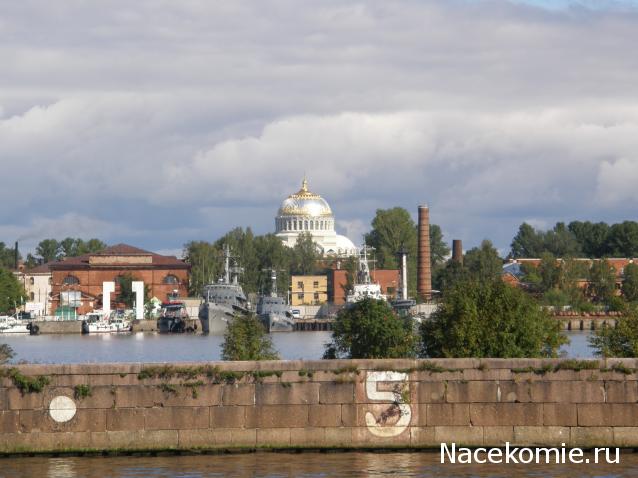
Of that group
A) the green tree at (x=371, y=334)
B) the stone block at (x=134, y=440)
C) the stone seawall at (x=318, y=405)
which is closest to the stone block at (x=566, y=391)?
the stone seawall at (x=318, y=405)

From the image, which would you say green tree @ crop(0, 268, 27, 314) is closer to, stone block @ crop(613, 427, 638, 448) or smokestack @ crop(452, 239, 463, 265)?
smokestack @ crop(452, 239, 463, 265)

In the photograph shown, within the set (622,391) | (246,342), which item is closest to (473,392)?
(622,391)

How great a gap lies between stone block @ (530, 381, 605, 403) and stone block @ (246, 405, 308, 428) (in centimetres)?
413

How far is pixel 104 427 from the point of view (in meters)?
27.3

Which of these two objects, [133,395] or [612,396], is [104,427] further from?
[612,396]

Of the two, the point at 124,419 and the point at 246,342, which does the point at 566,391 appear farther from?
the point at 246,342

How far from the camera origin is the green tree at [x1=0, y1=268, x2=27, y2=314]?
156m


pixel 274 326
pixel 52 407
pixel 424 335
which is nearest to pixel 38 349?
pixel 274 326

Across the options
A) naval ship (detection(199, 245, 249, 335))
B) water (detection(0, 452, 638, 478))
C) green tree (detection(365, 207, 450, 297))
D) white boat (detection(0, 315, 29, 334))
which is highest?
green tree (detection(365, 207, 450, 297))

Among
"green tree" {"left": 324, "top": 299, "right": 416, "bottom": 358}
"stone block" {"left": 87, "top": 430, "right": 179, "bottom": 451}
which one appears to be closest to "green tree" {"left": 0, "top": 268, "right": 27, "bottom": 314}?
"green tree" {"left": 324, "top": 299, "right": 416, "bottom": 358}

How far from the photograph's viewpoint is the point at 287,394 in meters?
27.3

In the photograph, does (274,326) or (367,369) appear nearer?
(367,369)

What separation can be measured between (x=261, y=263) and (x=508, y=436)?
14309cm

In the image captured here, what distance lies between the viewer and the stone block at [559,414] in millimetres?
27250
